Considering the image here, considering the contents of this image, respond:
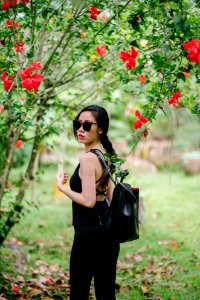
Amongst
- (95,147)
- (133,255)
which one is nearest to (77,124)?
(95,147)

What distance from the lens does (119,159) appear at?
102 inches

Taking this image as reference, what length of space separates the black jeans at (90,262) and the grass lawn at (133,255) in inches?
40.3

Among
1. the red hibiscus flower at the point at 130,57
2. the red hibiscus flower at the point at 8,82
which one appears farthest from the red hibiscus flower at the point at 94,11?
the red hibiscus flower at the point at 8,82

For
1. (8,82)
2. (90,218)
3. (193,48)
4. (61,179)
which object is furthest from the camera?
(8,82)

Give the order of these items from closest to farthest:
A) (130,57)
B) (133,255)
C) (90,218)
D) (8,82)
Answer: (90,218) → (8,82) → (130,57) → (133,255)

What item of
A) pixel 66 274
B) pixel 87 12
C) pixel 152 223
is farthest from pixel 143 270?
pixel 87 12

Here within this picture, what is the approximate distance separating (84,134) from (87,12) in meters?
1.14

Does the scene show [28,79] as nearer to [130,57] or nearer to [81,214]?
[130,57]

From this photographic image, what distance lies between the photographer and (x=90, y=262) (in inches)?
109

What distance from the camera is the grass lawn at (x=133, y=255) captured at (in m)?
4.43

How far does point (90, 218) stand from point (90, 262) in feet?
1.01

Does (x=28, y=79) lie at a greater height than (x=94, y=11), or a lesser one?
lesser

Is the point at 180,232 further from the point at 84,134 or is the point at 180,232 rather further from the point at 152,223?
the point at 84,134

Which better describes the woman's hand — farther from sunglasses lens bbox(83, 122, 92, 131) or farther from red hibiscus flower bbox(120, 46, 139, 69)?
red hibiscus flower bbox(120, 46, 139, 69)
